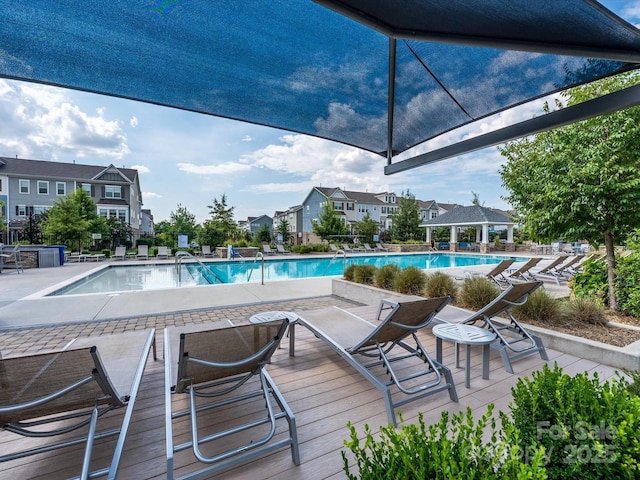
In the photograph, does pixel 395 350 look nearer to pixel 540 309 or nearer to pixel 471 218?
pixel 540 309

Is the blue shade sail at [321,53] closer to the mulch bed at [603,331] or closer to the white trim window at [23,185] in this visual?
the mulch bed at [603,331]

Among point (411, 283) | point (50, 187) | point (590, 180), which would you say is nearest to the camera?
point (590, 180)

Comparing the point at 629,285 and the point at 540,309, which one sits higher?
the point at 629,285

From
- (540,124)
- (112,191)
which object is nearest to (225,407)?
(540,124)

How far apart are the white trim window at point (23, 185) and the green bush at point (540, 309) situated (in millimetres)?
33651

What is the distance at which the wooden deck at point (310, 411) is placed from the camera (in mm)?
1840

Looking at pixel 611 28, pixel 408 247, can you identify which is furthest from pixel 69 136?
pixel 611 28

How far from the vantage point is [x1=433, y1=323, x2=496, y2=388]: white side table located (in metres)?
2.78

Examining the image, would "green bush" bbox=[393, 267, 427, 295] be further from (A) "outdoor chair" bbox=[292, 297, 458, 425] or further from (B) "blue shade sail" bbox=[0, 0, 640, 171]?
(B) "blue shade sail" bbox=[0, 0, 640, 171]

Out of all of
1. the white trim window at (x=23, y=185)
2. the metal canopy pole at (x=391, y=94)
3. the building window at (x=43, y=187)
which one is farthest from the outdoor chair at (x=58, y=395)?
the white trim window at (x=23, y=185)

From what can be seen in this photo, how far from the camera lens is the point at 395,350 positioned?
3.64 metres

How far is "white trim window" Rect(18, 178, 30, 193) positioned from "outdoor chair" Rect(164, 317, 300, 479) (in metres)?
31.8

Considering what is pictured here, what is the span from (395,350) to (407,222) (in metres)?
29.5

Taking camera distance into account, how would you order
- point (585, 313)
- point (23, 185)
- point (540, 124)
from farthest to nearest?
point (23, 185) → point (585, 313) → point (540, 124)
